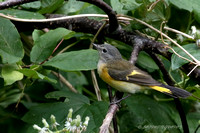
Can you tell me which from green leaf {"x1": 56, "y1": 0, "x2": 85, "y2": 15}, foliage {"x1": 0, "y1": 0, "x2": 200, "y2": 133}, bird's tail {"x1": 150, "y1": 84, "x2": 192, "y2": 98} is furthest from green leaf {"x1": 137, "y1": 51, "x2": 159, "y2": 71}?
green leaf {"x1": 56, "y1": 0, "x2": 85, "y2": 15}

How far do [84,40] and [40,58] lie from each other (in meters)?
0.79

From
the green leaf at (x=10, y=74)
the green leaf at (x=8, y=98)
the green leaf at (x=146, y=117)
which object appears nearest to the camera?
the green leaf at (x=10, y=74)

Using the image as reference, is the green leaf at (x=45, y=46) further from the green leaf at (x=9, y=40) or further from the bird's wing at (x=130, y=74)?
the bird's wing at (x=130, y=74)

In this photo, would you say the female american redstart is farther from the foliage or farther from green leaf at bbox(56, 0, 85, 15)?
green leaf at bbox(56, 0, 85, 15)

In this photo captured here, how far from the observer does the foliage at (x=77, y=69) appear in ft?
6.42

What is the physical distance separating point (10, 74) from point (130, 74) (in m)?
1.17

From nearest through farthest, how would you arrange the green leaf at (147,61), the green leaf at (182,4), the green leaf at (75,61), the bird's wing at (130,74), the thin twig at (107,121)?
the thin twig at (107,121) < the green leaf at (75,61) < the green leaf at (182,4) < the green leaf at (147,61) < the bird's wing at (130,74)

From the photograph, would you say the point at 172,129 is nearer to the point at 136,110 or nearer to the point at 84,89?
the point at 136,110

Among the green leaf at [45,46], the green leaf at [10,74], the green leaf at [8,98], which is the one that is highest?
the green leaf at [45,46]

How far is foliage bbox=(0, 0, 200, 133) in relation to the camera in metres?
1.96

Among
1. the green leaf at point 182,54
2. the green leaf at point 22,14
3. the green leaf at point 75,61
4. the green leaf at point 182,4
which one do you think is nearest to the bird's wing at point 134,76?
the green leaf at point 182,54

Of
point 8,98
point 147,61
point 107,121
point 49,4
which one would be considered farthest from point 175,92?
point 8,98

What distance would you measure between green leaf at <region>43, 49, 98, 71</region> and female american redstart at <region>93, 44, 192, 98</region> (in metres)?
0.48

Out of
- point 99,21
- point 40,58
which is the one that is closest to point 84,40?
point 99,21
